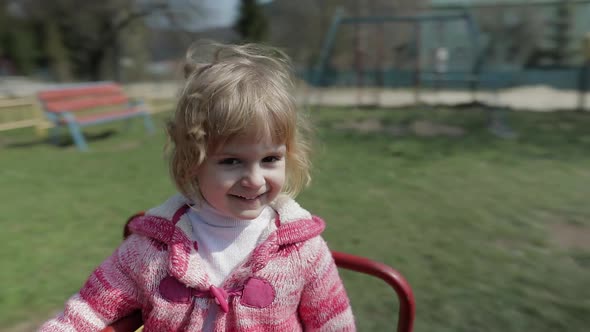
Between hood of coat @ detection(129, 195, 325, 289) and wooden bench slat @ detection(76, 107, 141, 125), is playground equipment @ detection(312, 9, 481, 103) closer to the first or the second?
wooden bench slat @ detection(76, 107, 141, 125)

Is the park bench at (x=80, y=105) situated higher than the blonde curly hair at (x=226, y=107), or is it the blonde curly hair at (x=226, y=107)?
the blonde curly hair at (x=226, y=107)

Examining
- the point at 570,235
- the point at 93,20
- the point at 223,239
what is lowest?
the point at 570,235

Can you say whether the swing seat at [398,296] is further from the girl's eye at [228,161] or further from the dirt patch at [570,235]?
the dirt patch at [570,235]

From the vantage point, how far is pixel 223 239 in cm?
117

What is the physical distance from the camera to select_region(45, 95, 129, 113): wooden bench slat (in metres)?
6.52

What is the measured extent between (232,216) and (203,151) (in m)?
0.17

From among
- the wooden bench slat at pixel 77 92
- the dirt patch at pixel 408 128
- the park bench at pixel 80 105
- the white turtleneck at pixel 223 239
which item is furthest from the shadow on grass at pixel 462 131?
the white turtleneck at pixel 223 239

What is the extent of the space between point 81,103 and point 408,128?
4.46 m

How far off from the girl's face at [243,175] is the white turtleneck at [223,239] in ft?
0.12

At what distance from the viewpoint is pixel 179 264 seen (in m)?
1.10

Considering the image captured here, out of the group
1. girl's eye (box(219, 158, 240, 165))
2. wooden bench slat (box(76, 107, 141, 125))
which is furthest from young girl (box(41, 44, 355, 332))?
wooden bench slat (box(76, 107, 141, 125))

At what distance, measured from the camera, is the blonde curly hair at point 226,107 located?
1049 millimetres

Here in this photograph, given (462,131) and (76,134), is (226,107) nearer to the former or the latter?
(76,134)

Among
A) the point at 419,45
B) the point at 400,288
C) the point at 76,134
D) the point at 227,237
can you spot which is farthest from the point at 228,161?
the point at 419,45
